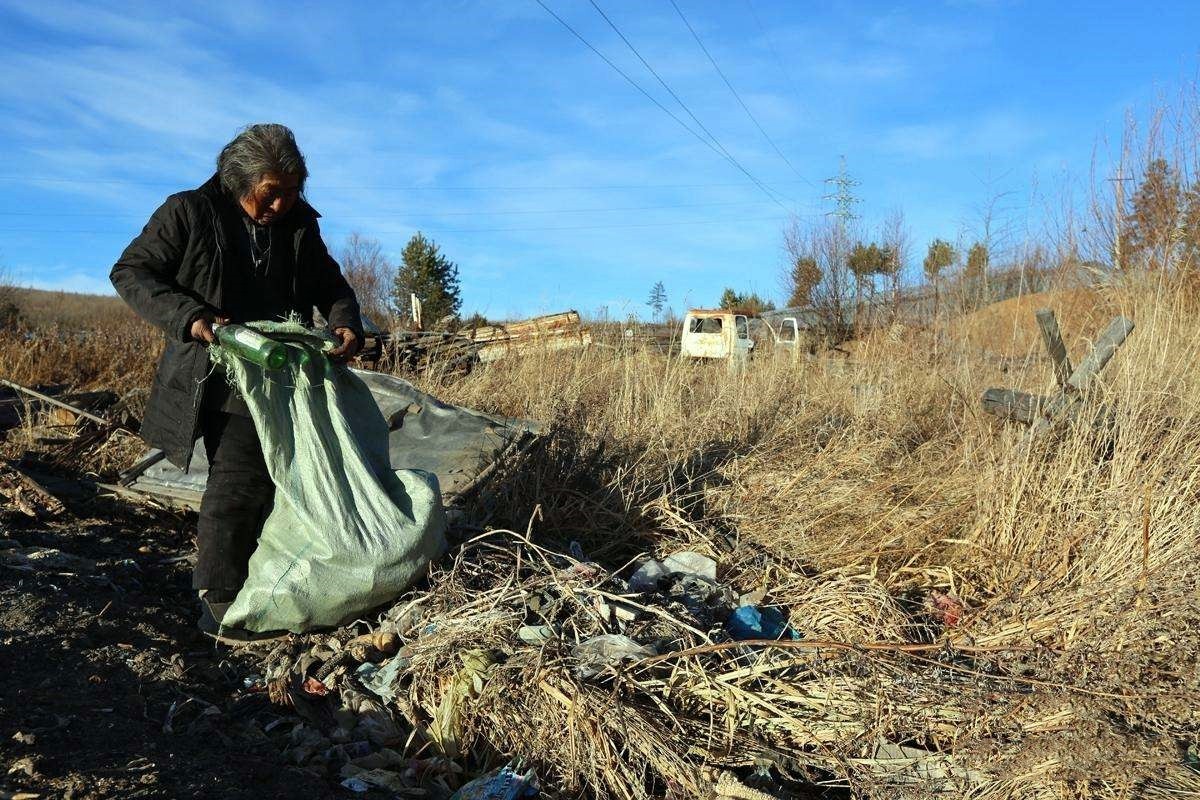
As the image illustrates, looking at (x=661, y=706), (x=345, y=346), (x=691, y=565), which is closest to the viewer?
(x=661, y=706)

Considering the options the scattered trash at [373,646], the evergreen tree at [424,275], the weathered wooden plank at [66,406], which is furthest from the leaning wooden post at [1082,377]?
the evergreen tree at [424,275]

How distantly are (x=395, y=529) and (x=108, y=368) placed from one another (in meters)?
5.26

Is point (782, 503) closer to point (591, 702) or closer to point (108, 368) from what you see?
point (591, 702)

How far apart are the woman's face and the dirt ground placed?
133cm

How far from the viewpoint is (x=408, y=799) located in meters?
1.95

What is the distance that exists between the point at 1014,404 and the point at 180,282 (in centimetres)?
373

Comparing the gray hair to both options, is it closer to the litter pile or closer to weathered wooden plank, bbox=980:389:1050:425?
the litter pile

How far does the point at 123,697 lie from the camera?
2084 mm

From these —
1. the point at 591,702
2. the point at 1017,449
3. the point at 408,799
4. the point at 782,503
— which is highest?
the point at 1017,449

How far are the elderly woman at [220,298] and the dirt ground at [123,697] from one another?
27 cm

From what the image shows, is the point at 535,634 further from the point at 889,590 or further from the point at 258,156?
the point at 258,156

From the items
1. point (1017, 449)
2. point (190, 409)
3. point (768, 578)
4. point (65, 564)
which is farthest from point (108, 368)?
point (1017, 449)

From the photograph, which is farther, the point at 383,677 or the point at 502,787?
the point at 383,677

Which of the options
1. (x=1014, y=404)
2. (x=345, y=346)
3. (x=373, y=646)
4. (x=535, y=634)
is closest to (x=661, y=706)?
(x=535, y=634)
